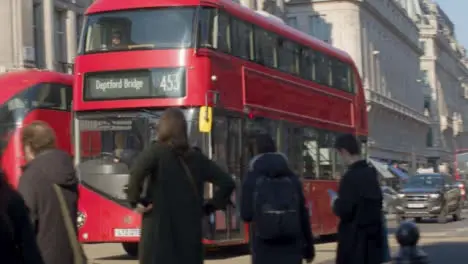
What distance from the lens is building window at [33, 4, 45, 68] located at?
38.2 m

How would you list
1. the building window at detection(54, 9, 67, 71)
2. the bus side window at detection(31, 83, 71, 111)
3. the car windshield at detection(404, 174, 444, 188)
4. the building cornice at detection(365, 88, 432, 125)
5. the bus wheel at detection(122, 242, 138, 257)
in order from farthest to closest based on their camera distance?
the building cornice at detection(365, 88, 432, 125) < the building window at detection(54, 9, 67, 71) < the car windshield at detection(404, 174, 444, 188) < the bus side window at detection(31, 83, 71, 111) < the bus wheel at detection(122, 242, 138, 257)

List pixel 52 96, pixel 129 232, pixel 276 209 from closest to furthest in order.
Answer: pixel 276 209 → pixel 129 232 → pixel 52 96

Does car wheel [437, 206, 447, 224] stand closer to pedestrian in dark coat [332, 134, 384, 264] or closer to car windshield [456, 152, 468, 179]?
pedestrian in dark coat [332, 134, 384, 264]

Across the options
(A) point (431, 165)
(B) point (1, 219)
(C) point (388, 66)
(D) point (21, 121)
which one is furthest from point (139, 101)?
(A) point (431, 165)

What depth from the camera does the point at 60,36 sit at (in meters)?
40.3

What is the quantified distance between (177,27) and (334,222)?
8054 millimetres

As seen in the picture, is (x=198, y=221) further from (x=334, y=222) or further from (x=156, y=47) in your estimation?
(x=334, y=222)

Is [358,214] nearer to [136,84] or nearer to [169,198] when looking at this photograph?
[169,198]

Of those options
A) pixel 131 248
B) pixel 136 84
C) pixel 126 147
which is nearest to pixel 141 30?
pixel 136 84

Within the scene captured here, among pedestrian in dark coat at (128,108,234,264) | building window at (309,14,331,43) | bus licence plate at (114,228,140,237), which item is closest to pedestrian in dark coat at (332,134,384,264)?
pedestrian in dark coat at (128,108,234,264)

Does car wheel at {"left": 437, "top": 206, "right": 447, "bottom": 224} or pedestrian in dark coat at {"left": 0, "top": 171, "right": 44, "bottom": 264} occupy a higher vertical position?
pedestrian in dark coat at {"left": 0, "top": 171, "right": 44, "bottom": 264}

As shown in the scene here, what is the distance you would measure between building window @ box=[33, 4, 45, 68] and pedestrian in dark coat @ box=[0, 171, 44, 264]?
33.5 meters

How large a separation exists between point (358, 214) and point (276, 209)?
0.82m

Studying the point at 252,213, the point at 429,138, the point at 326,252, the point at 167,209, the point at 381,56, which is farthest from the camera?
the point at 429,138
